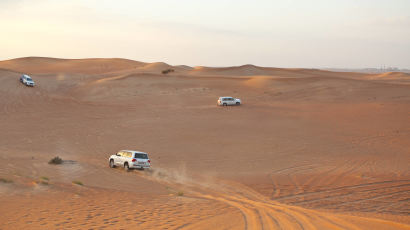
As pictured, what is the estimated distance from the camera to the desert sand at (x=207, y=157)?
1173cm

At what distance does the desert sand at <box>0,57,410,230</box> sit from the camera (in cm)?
1173

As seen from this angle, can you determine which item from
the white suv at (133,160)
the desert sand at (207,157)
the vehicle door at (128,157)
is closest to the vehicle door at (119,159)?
the white suv at (133,160)

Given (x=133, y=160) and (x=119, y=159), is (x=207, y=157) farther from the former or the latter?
(x=119, y=159)

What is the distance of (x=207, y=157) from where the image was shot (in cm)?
2522

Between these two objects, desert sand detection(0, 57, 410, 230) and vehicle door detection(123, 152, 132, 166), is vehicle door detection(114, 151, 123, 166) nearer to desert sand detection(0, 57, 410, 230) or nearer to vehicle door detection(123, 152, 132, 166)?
vehicle door detection(123, 152, 132, 166)

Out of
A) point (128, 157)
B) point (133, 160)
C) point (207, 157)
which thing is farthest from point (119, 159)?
point (207, 157)

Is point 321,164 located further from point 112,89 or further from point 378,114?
point 112,89

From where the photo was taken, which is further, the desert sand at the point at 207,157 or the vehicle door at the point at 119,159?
the vehicle door at the point at 119,159

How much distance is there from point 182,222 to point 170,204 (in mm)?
2525

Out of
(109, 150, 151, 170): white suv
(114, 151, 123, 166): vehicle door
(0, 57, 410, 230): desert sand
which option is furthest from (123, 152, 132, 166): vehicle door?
(0, 57, 410, 230): desert sand

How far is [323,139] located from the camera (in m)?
30.3

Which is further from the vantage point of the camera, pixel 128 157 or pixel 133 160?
pixel 128 157

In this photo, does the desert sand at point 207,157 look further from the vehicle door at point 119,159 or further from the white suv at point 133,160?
the vehicle door at point 119,159

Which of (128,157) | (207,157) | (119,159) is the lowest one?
(207,157)
